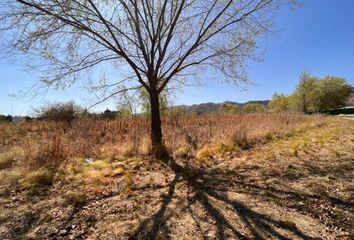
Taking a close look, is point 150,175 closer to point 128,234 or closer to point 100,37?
point 128,234

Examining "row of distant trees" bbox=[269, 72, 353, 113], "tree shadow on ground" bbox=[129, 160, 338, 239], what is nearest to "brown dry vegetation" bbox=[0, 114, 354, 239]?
"tree shadow on ground" bbox=[129, 160, 338, 239]

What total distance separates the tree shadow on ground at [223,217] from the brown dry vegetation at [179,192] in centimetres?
1

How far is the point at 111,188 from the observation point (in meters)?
4.23

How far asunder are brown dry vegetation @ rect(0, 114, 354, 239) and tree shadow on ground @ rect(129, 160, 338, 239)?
0.01 m

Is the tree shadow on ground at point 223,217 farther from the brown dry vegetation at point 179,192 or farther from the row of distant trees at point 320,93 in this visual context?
the row of distant trees at point 320,93

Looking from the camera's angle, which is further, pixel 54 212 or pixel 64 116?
pixel 64 116

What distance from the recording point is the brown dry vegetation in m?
2.90

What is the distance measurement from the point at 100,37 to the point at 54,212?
14.7 feet

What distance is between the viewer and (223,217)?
10.3 ft

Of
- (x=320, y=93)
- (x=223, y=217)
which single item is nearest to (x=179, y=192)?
(x=223, y=217)

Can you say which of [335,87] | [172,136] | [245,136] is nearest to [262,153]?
[245,136]

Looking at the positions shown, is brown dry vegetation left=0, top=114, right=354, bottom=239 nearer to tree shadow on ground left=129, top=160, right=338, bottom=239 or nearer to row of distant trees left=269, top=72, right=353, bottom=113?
tree shadow on ground left=129, top=160, right=338, bottom=239

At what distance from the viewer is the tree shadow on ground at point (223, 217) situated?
2.74 m

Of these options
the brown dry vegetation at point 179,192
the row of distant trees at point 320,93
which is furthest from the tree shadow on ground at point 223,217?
the row of distant trees at point 320,93
